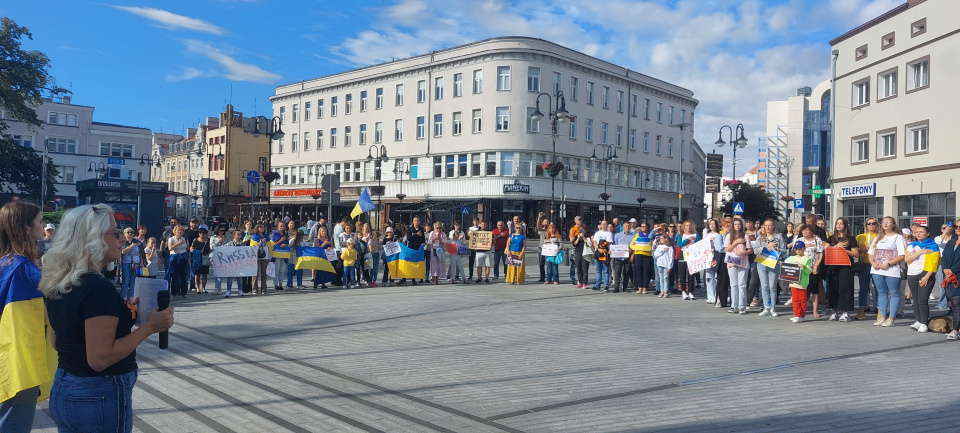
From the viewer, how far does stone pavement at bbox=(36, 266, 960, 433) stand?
6.03 m

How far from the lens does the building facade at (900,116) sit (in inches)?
1118

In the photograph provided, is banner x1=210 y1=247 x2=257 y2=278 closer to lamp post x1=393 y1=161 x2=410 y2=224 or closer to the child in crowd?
the child in crowd

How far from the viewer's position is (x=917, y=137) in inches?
1195

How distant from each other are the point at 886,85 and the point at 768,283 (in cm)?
2436

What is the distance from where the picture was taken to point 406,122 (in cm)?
5844

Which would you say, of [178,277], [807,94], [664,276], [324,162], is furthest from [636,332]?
[807,94]

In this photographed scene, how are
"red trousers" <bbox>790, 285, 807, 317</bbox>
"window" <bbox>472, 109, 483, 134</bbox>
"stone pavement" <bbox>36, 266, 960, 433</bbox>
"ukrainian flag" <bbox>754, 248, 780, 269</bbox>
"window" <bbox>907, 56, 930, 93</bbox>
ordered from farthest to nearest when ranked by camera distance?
"window" <bbox>472, 109, 483, 134</bbox> < "window" <bbox>907, 56, 930, 93</bbox> < "ukrainian flag" <bbox>754, 248, 780, 269</bbox> < "red trousers" <bbox>790, 285, 807, 317</bbox> < "stone pavement" <bbox>36, 266, 960, 433</bbox>

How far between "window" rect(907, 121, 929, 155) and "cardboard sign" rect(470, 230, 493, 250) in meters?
21.1

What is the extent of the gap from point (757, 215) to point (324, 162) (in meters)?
41.8

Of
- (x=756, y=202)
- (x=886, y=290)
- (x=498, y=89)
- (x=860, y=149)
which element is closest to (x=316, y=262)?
(x=886, y=290)

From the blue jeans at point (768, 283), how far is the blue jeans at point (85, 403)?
40.1 feet

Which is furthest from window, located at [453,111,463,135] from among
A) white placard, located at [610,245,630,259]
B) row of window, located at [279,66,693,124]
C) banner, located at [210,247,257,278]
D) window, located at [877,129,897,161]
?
banner, located at [210,247,257,278]

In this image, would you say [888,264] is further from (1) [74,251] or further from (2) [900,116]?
(2) [900,116]

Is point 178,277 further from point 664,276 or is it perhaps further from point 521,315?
point 664,276
